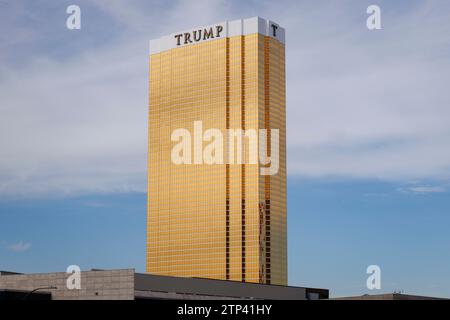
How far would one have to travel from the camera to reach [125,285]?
521 ft

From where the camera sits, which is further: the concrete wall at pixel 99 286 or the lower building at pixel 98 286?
the concrete wall at pixel 99 286

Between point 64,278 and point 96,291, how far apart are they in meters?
7.28

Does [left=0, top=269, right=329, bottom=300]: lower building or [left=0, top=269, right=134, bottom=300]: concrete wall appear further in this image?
[left=0, top=269, right=134, bottom=300]: concrete wall

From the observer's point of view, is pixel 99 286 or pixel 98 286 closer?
pixel 99 286

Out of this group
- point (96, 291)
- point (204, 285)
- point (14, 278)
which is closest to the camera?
point (96, 291)
